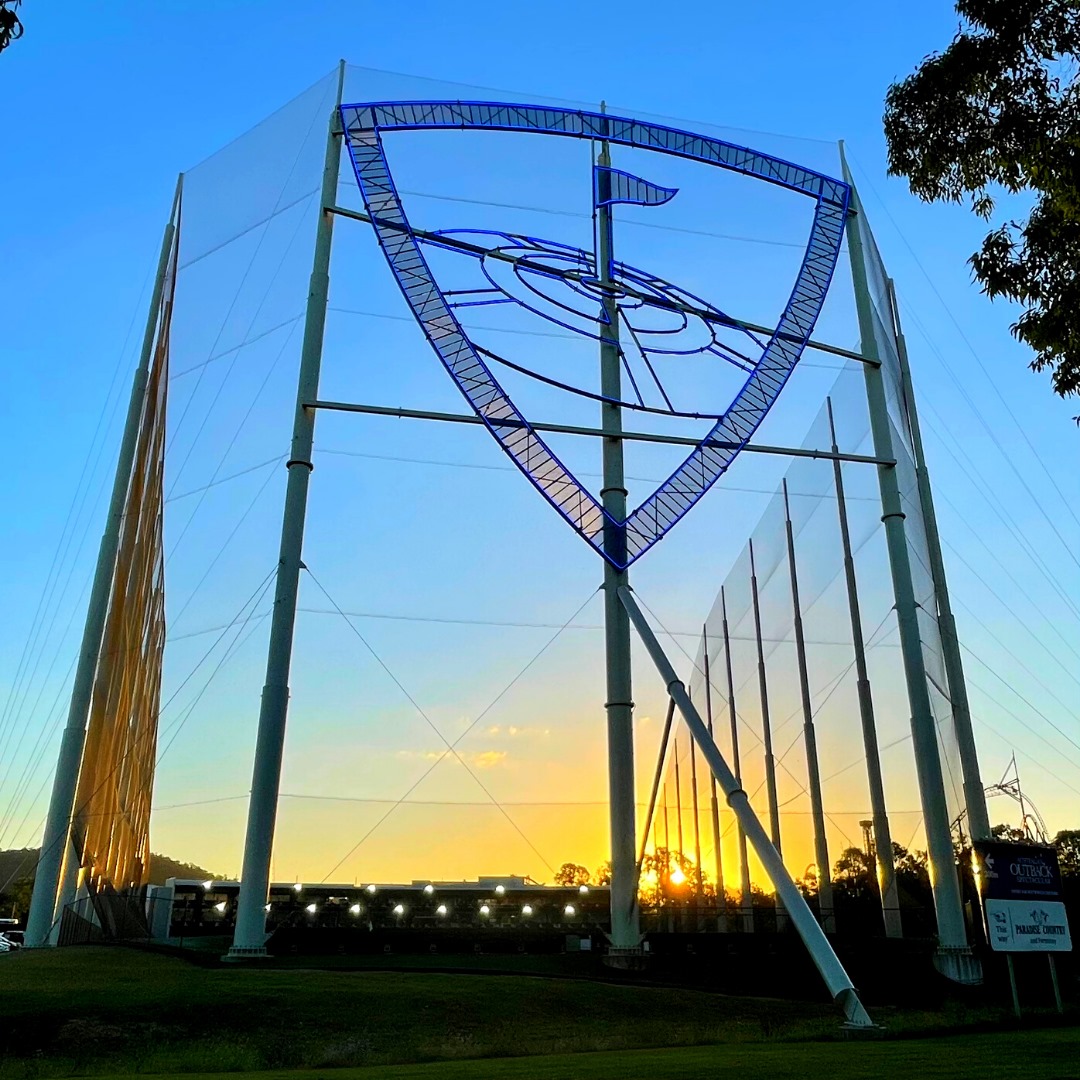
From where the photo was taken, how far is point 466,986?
13.0 metres

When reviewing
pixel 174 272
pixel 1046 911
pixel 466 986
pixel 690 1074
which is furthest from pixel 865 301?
pixel 690 1074

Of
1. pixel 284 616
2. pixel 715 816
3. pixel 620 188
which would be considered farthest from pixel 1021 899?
pixel 715 816

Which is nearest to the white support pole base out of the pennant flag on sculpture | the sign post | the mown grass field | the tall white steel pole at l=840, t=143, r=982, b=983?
the mown grass field

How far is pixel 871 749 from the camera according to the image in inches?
998

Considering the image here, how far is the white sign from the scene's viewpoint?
1355 centimetres

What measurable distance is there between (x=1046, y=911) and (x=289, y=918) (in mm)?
13730

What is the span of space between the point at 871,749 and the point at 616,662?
9.26m

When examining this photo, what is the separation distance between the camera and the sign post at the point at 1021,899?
13.6m

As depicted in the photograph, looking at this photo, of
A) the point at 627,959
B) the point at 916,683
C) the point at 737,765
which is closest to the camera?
the point at 627,959

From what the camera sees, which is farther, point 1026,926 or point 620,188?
point 620,188

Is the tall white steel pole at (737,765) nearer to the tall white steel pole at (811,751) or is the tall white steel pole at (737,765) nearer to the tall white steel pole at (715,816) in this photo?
the tall white steel pole at (715,816)

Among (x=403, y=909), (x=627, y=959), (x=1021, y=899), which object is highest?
(x=403, y=909)

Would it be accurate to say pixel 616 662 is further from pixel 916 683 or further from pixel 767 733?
pixel 767 733

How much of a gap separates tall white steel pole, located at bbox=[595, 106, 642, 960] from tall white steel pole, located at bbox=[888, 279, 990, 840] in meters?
9.09
